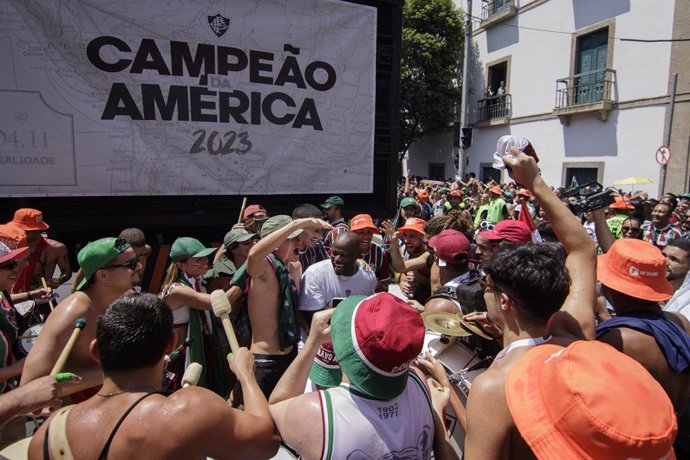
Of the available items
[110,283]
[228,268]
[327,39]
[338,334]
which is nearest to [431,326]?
[338,334]

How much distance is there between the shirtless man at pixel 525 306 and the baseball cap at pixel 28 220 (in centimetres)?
382

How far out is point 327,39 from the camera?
4.89 m

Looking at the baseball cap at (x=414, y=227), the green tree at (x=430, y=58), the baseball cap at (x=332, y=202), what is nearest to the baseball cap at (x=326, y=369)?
the baseball cap at (x=414, y=227)

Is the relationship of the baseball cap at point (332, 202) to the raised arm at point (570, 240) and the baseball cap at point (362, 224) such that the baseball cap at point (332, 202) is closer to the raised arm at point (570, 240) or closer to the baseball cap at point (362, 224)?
the baseball cap at point (362, 224)

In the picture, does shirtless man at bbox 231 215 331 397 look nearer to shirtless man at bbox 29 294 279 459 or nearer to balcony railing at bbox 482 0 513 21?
shirtless man at bbox 29 294 279 459

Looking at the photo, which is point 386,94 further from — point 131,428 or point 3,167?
point 131,428

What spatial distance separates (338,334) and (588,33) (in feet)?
53.6

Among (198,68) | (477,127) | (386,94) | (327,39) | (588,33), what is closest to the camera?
(198,68)

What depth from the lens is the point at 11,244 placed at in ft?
8.98

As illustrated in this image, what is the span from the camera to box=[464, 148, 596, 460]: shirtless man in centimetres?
131

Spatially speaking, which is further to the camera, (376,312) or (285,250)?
(285,250)

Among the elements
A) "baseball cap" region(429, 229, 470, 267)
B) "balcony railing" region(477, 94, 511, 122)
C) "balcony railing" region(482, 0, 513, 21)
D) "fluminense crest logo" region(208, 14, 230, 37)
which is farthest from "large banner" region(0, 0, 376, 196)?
"balcony railing" region(482, 0, 513, 21)

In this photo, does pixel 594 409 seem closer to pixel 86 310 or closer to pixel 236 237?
pixel 86 310

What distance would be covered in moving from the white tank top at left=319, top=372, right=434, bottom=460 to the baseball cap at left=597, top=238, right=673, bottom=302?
1.08 m
